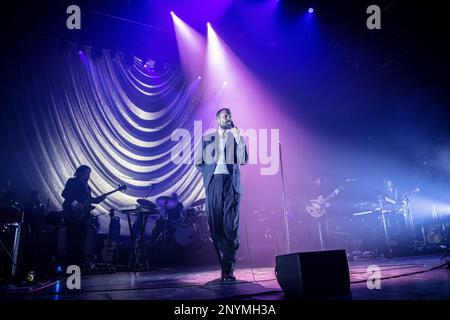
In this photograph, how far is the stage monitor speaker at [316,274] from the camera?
7.24 ft

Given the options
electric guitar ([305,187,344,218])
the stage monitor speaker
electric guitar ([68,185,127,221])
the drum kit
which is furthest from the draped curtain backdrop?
the stage monitor speaker

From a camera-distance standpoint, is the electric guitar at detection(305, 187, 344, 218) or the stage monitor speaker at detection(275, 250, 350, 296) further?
the electric guitar at detection(305, 187, 344, 218)

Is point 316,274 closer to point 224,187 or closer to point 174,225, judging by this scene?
point 224,187

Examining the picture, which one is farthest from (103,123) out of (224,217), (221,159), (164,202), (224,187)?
(224,217)

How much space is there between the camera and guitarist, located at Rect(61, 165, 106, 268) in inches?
230

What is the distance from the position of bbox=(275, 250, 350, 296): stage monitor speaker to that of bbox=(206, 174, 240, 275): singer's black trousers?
1194 millimetres

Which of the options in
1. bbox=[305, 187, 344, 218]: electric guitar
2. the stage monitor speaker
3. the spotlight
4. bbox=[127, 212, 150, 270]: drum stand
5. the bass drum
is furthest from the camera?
the spotlight

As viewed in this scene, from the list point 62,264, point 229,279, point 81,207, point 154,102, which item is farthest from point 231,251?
point 154,102

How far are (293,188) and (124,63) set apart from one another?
6.43m

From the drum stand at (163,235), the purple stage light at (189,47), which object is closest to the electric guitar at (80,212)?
the drum stand at (163,235)

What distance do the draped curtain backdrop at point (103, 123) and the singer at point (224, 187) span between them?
3874mm

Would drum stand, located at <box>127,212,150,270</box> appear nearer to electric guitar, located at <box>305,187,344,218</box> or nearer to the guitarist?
the guitarist

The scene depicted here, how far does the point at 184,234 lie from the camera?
27.2 ft

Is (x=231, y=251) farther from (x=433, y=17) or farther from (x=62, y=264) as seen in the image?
(x=433, y=17)
